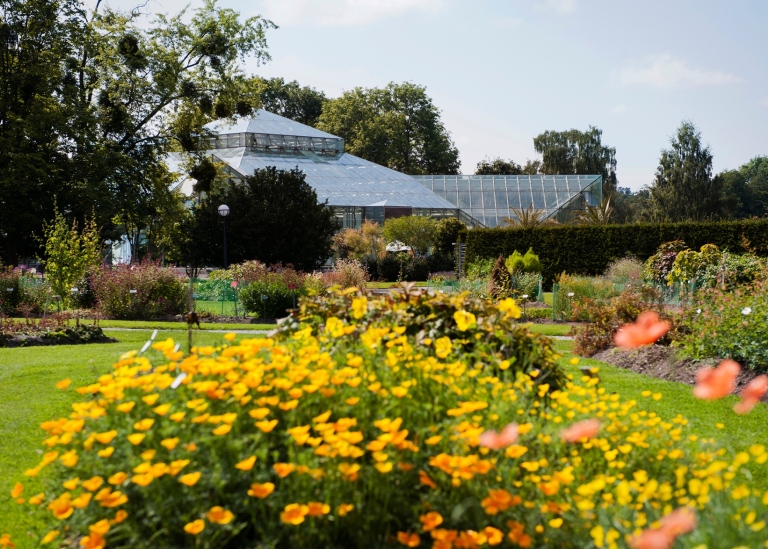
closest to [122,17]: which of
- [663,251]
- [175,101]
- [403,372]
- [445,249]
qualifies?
[175,101]

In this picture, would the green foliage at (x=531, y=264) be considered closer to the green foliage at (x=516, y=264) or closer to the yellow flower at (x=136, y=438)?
the green foliage at (x=516, y=264)

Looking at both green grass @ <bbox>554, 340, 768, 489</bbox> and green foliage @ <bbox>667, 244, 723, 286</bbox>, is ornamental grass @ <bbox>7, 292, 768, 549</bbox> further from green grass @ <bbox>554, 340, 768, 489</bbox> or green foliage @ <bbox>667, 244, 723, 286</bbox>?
green foliage @ <bbox>667, 244, 723, 286</bbox>

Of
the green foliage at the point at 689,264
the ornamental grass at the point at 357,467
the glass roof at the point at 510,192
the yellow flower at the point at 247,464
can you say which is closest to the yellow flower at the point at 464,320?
the ornamental grass at the point at 357,467

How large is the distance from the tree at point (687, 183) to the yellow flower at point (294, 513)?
48843 mm

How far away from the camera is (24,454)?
554cm

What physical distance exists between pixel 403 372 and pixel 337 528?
0.85 meters

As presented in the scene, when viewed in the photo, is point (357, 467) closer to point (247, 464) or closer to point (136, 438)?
point (247, 464)

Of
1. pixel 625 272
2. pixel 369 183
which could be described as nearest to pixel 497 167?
pixel 369 183

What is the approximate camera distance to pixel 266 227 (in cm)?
2525

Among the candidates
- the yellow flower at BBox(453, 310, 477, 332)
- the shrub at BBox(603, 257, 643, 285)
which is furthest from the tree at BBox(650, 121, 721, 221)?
the yellow flower at BBox(453, 310, 477, 332)

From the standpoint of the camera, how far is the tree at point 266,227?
25391 mm

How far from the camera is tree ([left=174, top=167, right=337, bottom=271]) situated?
25391mm

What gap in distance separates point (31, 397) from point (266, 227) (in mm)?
17975

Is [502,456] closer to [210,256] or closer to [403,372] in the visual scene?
[403,372]
